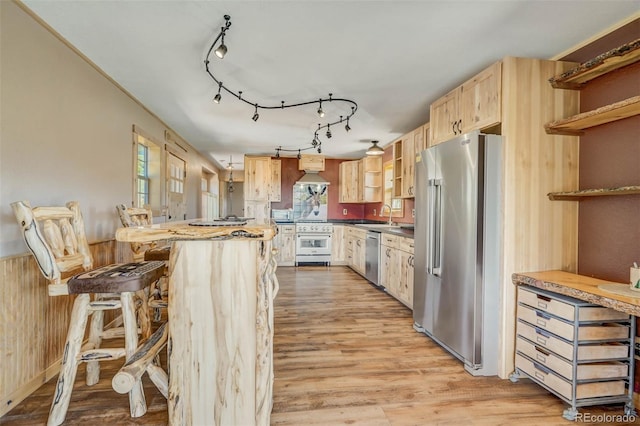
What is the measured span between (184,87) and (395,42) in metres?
2.16

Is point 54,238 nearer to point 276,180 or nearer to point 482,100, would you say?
point 482,100

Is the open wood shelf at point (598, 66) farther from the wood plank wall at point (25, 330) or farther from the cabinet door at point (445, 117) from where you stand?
the wood plank wall at point (25, 330)

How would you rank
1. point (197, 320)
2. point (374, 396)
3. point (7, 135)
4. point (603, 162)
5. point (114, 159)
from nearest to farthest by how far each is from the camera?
point (197, 320) → point (7, 135) → point (374, 396) → point (603, 162) → point (114, 159)

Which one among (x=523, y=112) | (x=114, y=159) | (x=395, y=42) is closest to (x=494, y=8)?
(x=395, y=42)

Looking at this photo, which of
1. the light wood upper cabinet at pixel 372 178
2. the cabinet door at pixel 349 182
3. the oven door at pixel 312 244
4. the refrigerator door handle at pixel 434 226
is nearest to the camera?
the refrigerator door handle at pixel 434 226

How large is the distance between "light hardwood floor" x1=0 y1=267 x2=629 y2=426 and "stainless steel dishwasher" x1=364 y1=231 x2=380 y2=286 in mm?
1540

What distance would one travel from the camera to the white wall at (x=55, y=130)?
1.81m

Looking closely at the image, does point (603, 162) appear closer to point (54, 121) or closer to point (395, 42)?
point (395, 42)

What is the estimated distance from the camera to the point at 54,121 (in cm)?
218

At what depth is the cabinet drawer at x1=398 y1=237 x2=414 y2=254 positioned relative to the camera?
350 cm

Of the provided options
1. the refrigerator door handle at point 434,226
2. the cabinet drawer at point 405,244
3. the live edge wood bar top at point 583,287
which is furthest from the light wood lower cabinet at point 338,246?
the live edge wood bar top at point 583,287

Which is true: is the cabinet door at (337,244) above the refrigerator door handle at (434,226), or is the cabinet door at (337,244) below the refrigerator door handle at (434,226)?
below

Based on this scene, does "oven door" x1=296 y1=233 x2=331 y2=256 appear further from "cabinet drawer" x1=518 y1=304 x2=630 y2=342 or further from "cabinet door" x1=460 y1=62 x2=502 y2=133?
"cabinet drawer" x1=518 y1=304 x2=630 y2=342

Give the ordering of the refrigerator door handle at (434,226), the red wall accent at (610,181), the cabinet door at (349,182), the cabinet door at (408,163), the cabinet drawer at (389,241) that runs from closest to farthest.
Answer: the red wall accent at (610,181) → the refrigerator door handle at (434,226) → the cabinet drawer at (389,241) → the cabinet door at (408,163) → the cabinet door at (349,182)
